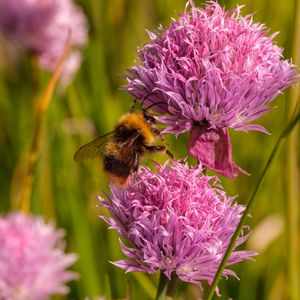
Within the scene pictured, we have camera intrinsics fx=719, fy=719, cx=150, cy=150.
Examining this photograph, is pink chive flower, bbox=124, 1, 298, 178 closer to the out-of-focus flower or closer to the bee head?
the bee head

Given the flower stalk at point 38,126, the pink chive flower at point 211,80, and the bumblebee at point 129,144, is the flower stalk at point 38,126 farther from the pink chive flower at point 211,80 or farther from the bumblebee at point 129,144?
the pink chive flower at point 211,80

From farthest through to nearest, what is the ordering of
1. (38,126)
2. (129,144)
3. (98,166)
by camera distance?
(98,166), (38,126), (129,144)

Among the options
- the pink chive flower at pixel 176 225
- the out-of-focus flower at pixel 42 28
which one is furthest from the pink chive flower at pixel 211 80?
the out-of-focus flower at pixel 42 28

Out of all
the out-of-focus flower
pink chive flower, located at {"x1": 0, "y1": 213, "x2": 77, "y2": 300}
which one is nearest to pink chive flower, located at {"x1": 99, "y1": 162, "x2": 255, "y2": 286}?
pink chive flower, located at {"x1": 0, "y1": 213, "x2": 77, "y2": 300}

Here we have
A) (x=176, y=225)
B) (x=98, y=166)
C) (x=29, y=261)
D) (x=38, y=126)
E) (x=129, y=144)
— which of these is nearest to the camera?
(x=176, y=225)

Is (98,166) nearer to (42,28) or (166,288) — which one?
(42,28)

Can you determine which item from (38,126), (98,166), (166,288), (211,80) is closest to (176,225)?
(166,288)
